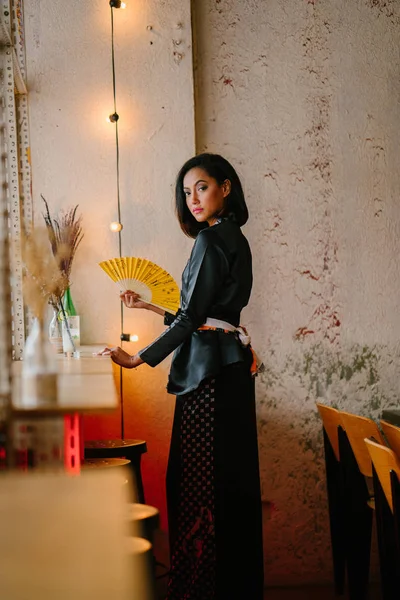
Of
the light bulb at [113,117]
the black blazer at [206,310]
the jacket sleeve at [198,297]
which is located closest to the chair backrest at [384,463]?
the black blazer at [206,310]

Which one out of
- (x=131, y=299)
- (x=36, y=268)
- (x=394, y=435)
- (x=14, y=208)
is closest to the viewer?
(x=36, y=268)

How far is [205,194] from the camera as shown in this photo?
3098mm

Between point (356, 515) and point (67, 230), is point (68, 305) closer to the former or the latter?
point (67, 230)

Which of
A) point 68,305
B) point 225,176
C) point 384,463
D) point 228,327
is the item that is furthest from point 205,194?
point 384,463

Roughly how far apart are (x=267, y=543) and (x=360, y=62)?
8.39 ft

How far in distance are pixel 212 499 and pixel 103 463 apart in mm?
445

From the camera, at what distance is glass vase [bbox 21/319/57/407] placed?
185cm

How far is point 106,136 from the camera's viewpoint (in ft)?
12.4

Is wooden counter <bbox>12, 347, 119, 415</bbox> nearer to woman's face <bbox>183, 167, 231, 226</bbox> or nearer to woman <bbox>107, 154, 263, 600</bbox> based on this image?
woman <bbox>107, 154, 263, 600</bbox>

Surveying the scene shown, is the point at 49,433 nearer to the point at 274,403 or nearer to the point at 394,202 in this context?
the point at 274,403

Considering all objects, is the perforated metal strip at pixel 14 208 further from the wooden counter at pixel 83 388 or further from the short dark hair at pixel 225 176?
the short dark hair at pixel 225 176

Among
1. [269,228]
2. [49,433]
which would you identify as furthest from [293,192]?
[49,433]

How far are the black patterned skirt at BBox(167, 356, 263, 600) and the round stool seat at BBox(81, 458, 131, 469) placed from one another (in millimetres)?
199

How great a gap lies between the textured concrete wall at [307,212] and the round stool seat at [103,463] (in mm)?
1105
